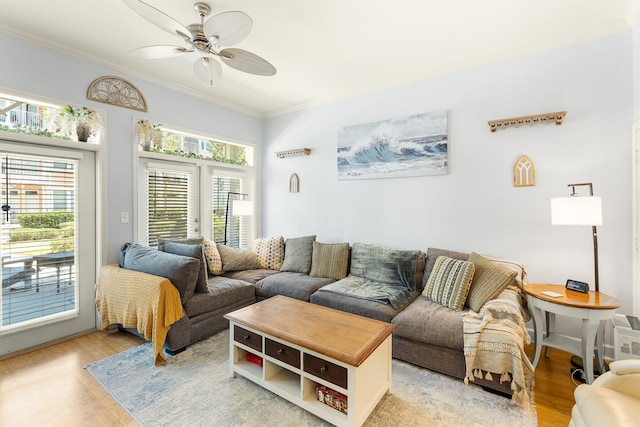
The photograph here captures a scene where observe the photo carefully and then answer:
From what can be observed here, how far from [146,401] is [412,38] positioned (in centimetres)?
354

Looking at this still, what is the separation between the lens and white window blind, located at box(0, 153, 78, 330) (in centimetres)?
251

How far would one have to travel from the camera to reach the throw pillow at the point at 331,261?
11.5 feet

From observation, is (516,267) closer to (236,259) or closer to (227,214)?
(236,259)

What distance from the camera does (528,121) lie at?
2686 millimetres

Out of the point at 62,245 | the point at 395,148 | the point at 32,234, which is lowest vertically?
the point at 62,245

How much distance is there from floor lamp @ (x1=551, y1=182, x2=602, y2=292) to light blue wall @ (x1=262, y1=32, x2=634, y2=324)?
0.27 m

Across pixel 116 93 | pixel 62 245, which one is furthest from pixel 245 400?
pixel 116 93

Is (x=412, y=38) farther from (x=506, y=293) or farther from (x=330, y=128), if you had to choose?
(x=506, y=293)

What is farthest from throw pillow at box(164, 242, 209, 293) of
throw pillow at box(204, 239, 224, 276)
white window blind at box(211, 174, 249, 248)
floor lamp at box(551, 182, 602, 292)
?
floor lamp at box(551, 182, 602, 292)

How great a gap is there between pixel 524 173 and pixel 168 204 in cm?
400

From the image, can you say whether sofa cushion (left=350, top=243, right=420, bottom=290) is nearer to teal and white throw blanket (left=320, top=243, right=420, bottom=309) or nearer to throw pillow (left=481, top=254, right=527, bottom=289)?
teal and white throw blanket (left=320, top=243, right=420, bottom=309)

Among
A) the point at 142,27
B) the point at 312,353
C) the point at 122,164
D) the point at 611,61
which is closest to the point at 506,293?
the point at 312,353

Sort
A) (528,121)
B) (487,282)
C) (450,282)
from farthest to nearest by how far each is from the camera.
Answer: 1. (528,121)
2. (450,282)
3. (487,282)

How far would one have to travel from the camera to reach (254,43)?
2.67 m
